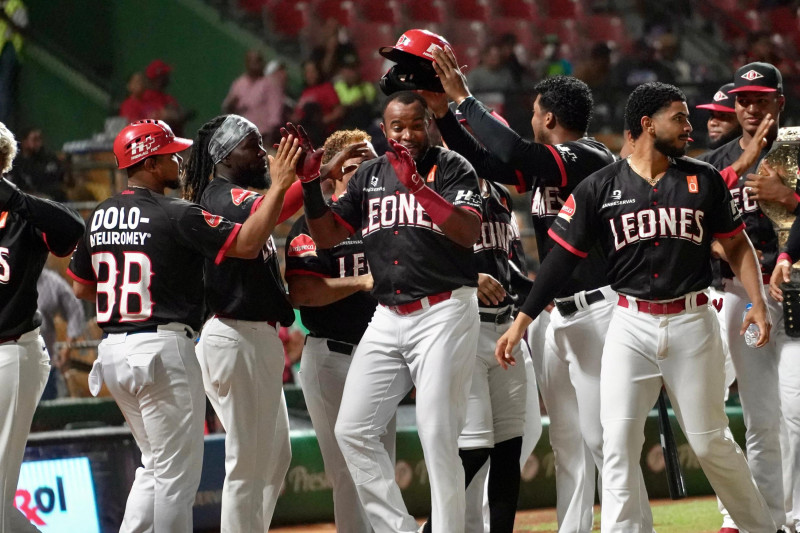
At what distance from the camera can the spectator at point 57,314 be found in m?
7.62

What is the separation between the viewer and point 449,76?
4.49m

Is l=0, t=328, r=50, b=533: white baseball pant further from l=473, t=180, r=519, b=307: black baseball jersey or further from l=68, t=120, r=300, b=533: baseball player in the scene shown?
l=473, t=180, r=519, b=307: black baseball jersey

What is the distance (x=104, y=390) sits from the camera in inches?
321

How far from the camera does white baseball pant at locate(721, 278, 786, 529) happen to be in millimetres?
4926

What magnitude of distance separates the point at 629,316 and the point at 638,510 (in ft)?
2.52

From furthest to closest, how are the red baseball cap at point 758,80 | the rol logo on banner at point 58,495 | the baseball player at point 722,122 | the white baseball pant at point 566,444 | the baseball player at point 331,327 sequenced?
the baseball player at point 722,122 < the rol logo on banner at point 58,495 < the red baseball cap at point 758,80 < the white baseball pant at point 566,444 < the baseball player at point 331,327

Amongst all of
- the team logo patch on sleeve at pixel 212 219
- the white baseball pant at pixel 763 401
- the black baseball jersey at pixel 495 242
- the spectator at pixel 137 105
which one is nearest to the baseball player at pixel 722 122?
the white baseball pant at pixel 763 401

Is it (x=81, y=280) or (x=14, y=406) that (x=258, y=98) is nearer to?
(x=81, y=280)

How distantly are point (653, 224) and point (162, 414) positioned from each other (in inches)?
82.9

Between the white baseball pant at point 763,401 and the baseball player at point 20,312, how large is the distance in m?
3.11

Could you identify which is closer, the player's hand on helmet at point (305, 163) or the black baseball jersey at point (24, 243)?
the player's hand on helmet at point (305, 163)

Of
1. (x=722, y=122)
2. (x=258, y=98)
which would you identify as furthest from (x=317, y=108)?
(x=722, y=122)

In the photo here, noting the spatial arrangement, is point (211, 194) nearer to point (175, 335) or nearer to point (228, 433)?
point (175, 335)

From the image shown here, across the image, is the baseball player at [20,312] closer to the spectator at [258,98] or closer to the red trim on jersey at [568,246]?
the red trim on jersey at [568,246]
